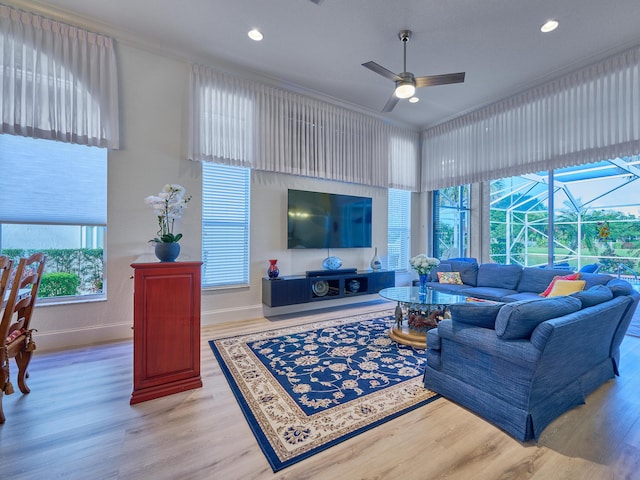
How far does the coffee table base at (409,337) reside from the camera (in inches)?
121

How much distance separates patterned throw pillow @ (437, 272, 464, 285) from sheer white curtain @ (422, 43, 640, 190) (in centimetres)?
179

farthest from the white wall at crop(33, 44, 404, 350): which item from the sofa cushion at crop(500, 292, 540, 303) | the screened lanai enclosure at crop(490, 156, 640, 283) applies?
the screened lanai enclosure at crop(490, 156, 640, 283)

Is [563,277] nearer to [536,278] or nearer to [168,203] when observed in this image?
[536,278]

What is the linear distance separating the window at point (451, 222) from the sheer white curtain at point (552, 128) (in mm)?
487

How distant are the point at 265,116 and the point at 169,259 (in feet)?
9.28

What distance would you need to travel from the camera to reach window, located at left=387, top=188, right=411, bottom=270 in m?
5.80

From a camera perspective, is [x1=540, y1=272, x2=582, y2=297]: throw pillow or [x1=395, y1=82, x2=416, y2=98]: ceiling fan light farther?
[x1=540, y1=272, x2=582, y2=297]: throw pillow

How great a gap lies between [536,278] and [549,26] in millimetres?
3206

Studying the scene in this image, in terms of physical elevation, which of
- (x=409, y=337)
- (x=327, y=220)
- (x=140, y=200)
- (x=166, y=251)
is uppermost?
(x=140, y=200)

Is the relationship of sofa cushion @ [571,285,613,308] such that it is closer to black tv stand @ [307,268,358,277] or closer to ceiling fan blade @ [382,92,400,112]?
ceiling fan blade @ [382,92,400,112]

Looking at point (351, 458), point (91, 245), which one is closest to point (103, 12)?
point (91, 245)

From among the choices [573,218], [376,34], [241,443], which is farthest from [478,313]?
[573,218]

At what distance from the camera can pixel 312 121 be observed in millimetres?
4629

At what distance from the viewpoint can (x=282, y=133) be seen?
14.2 ft
